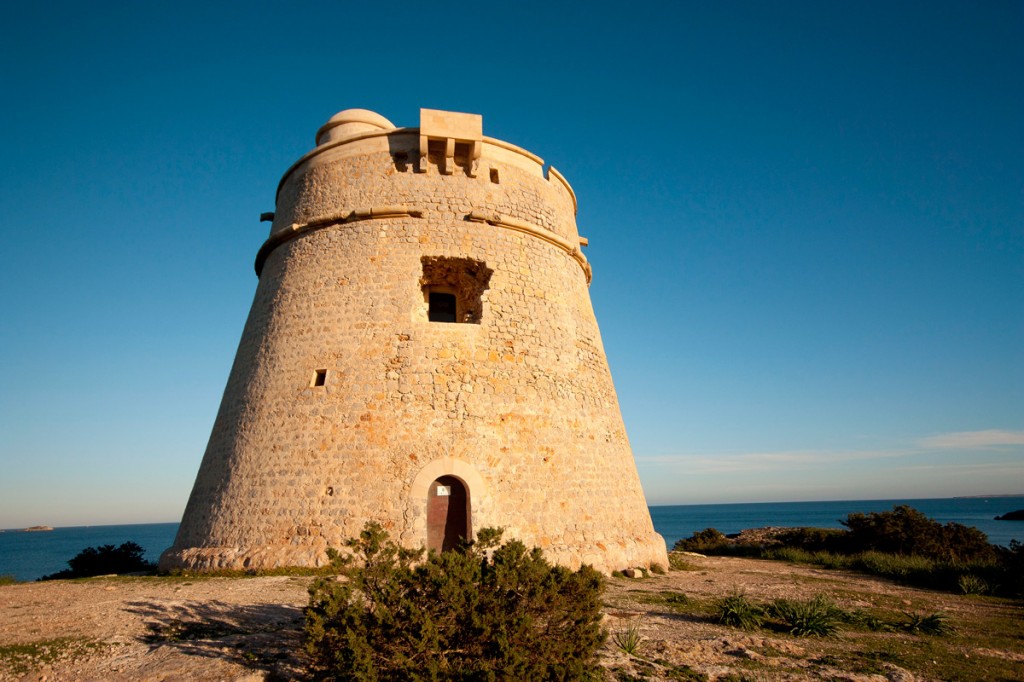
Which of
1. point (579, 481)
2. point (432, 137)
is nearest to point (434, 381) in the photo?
point (579, 481)

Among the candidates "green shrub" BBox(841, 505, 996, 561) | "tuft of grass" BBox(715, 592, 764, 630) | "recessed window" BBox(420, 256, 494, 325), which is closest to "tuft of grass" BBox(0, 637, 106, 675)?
"tuft of grass" BBox(715, 592, 764, 630)

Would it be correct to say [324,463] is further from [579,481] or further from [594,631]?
[594,631]

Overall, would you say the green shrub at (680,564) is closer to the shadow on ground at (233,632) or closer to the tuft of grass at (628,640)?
the tuft of grass at (628,640)

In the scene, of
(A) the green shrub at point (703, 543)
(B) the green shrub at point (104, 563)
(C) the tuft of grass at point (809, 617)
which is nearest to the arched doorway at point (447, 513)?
→ (C) the tuft of grass at point (809, 617)

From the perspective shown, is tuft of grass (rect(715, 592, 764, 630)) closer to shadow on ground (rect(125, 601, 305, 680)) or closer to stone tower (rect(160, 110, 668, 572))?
stone tower (rect(160, 110, 668, 572))

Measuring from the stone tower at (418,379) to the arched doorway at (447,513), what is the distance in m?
0.03

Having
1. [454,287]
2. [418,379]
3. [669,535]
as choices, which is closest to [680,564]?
[418,379]

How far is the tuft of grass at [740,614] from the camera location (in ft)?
21.7

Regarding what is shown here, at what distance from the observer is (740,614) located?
6.73 meters

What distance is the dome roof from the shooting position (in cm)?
1459

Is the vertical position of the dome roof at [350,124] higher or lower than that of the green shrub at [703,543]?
higher

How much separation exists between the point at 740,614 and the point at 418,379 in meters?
6.10

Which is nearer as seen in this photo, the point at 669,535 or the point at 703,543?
the point at 703,543

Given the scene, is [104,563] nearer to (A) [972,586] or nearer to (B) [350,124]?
(B) [350,124]
